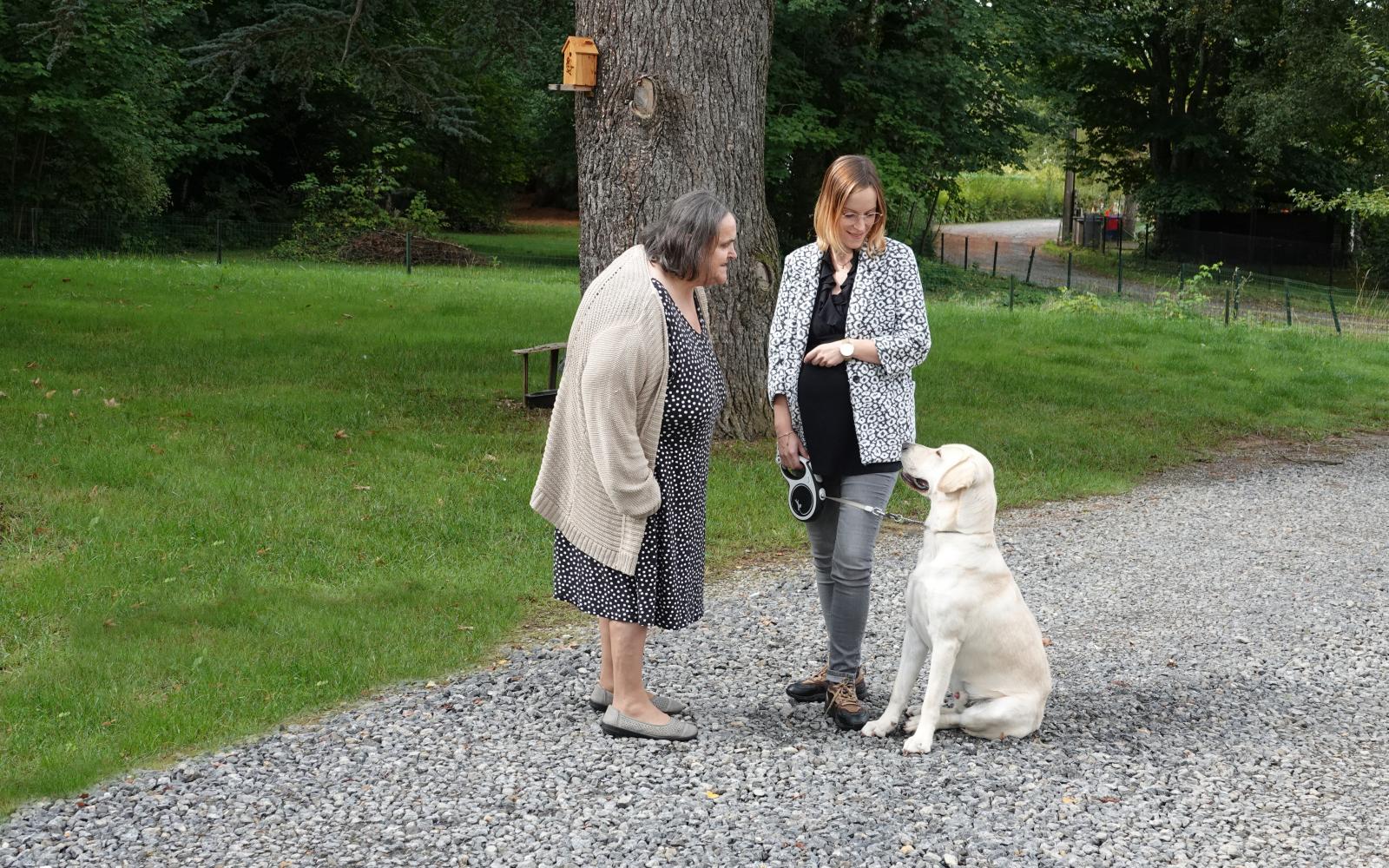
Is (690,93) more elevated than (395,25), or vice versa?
(395,25)

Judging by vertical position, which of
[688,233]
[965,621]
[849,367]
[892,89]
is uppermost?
[892,89]

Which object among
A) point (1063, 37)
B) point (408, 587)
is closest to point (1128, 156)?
point (1063, 37)

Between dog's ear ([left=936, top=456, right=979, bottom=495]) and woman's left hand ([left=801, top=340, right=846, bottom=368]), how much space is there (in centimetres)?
56

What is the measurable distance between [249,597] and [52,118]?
24.3 meters

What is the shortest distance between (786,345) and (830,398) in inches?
10.8

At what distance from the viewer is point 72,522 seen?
282 inches

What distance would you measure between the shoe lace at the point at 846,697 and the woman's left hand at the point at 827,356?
122cm

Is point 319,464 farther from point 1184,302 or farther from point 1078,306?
point 1184,302

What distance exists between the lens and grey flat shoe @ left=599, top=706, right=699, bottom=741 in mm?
4672

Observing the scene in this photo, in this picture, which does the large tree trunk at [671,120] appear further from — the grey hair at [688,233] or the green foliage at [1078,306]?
the green foliage at [1078,306]

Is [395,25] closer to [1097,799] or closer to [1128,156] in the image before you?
[1097,799]

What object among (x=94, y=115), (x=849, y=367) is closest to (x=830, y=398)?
(x=849, y=367)

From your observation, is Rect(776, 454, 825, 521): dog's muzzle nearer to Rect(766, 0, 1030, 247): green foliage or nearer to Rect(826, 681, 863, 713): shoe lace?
Rect(826, 681, 863, 713): shoe lace

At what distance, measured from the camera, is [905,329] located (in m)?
4.70
